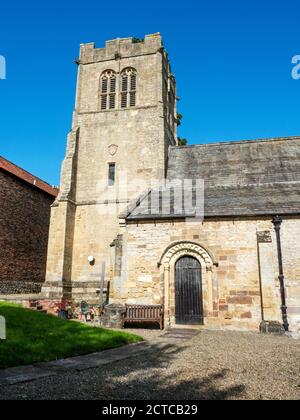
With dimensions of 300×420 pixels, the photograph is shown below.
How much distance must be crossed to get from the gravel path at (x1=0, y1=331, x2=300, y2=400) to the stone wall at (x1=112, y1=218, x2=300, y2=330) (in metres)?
5.78

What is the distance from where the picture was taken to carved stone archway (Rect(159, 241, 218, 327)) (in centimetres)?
1466

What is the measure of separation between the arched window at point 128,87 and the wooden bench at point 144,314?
1525 cm

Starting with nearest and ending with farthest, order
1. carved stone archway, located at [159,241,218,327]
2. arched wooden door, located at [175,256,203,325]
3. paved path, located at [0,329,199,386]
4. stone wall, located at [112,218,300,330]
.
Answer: paved path, located at [0,329,199,386]
stone wall, located at [112,218,300,330]
carved stone archway, located at [159,241,218,327]
arched wooden door, located at [175,256,203,325]

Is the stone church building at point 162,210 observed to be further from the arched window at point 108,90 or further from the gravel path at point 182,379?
the gravel path at point 182,379

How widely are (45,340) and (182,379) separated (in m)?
4.08

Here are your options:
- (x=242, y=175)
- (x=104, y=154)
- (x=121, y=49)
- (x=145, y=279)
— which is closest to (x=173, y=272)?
(x=145, y=279)

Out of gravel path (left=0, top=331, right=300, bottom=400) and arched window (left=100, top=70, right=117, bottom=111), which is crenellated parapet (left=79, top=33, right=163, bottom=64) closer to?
arched window (left=100, top=70, right=117, bottom=111)

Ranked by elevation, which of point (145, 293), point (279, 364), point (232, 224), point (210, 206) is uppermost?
point (210, 206)

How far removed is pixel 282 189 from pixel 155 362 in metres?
13.5

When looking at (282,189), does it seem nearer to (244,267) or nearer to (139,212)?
(244,267)

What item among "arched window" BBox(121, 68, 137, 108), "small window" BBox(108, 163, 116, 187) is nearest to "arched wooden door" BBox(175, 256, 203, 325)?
"small window" BBox(108, 163, 116, 187)

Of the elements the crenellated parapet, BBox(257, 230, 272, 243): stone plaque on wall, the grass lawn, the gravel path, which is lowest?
the gravel path
